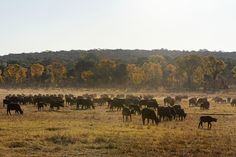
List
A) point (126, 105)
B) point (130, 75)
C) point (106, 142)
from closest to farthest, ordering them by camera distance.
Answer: point (106, 142), point (126, 105), point (130, 75)

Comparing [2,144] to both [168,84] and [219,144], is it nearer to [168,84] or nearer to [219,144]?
[219,144]

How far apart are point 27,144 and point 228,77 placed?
12712 centimetres

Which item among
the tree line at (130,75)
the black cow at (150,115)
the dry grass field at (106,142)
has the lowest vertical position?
the dry grass field at (106,142)

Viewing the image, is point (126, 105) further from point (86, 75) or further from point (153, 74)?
point (86, 75)

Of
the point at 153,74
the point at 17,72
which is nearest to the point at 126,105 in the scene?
the point at 153,74

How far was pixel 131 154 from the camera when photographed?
2231 cm

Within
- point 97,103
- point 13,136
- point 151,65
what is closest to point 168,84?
point 151,65

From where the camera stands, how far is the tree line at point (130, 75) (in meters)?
130

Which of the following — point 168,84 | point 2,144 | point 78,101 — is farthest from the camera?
point 168,84

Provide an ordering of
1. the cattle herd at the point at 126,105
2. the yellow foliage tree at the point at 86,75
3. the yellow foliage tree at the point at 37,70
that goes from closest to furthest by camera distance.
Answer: the cattle herd at the point at 126,105, the yellow foliage tree at the point at 86,75, the yellow foliage tree at the point at 37,70

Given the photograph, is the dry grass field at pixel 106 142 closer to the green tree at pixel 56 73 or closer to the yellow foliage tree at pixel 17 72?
the yellow foliage tree at pixel 17 72

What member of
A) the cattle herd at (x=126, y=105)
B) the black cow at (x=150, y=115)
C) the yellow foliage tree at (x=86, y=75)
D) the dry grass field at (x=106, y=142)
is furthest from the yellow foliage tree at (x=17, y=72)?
the dry grass field at (x=106, y=142)

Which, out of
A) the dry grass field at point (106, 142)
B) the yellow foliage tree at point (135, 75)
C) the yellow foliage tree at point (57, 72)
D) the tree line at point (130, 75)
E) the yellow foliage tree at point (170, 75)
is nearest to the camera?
the dry grass field at point (106, 142)

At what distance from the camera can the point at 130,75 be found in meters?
137
